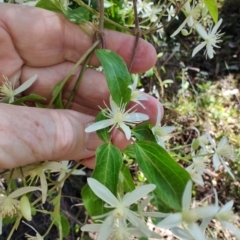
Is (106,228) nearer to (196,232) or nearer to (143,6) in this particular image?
(196,232)

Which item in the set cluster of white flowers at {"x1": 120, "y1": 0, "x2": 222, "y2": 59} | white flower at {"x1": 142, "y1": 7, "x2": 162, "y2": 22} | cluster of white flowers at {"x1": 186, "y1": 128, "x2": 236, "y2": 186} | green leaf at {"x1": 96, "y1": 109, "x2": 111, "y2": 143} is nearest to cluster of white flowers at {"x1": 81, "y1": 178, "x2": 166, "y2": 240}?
green leaf at {"x1": 96, "y1": 109, "x2": 111, "y2": 143}

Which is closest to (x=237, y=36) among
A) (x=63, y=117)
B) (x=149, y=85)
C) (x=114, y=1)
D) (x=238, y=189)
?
(x=149, y=85)

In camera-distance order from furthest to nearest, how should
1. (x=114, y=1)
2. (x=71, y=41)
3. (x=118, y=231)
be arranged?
(x=114, y=1) → (x=71, y=41) → (x=118, y=231)

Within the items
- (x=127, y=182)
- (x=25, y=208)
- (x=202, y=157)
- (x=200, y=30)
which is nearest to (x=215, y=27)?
(x=200, y=30)

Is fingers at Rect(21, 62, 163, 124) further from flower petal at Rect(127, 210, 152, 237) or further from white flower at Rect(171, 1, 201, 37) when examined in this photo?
flower petal at Rect(127, 210, 152, 237)

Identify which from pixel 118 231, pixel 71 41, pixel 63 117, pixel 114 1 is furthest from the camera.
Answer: pixel 114 1

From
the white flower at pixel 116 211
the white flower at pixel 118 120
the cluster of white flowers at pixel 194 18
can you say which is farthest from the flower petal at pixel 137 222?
the cluster of white flowers at pixel 194 18

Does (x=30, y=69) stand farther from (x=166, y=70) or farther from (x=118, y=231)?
(x=166, y=70)

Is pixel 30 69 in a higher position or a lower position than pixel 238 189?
higher
